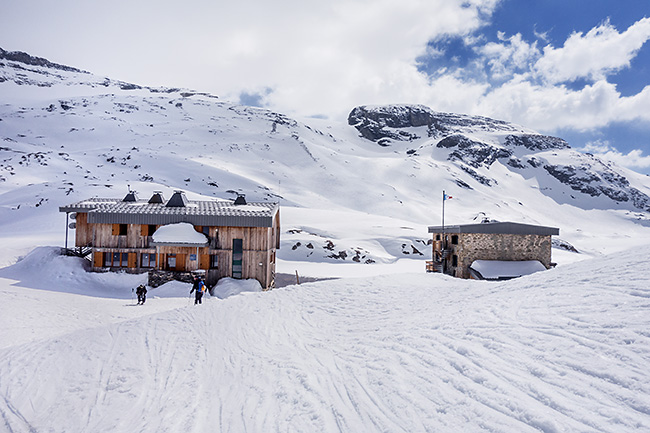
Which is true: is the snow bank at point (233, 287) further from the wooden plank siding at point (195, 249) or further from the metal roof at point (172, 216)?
the metal roof at point (172, 216)

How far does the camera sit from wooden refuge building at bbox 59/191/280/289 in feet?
79.4

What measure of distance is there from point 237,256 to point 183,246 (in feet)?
12.2

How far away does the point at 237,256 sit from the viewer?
24734 millimetres

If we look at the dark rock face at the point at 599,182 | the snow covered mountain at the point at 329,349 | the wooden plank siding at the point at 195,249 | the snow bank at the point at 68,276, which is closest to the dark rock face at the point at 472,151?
the dark rock face at the point at 599,182

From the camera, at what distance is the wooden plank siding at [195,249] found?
24281mm

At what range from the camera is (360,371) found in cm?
661

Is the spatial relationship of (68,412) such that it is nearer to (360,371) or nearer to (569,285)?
(360,371)

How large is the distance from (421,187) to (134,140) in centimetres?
8526

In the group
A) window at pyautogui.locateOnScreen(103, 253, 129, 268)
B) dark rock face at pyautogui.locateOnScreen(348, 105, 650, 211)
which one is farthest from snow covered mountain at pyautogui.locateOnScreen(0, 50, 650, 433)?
dark rock face at pyautogui.locateOnScreen(348, 105, 650, 211)

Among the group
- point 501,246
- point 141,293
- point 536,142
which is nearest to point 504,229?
point 501,246

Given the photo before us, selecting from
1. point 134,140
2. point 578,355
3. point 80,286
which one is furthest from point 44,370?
point 134,140

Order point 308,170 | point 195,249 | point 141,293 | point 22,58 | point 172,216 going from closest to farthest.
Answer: point 141,293
point 195,249
point 172,216
point 308,170
point 22,58

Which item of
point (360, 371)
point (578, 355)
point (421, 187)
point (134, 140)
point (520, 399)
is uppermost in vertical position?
point (134, 140)

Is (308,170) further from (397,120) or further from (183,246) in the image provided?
(397,120)
